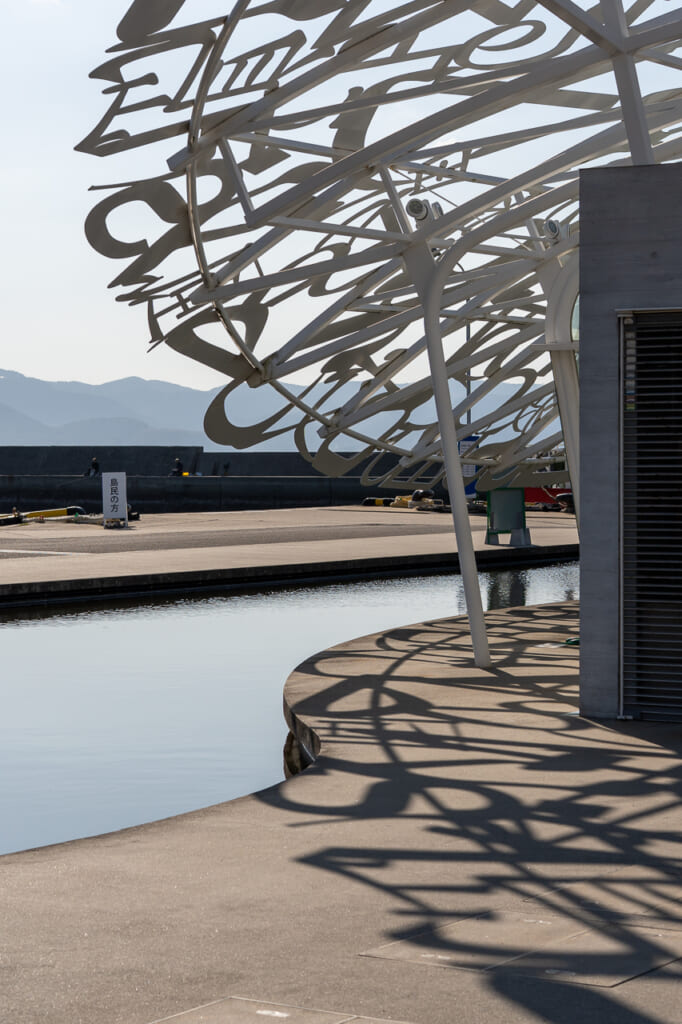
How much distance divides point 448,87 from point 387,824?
7.52 m

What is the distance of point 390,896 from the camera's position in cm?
520

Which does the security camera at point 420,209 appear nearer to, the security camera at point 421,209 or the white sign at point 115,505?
the security camera at point 421,209

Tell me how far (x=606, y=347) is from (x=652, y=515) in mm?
1265

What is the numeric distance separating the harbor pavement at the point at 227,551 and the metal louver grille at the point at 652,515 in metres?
11.3

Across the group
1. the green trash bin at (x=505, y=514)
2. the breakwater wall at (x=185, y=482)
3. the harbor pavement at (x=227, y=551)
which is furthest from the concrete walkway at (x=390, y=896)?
the breakwater wall at (x=185, y=482)

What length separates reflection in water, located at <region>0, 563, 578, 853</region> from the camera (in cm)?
888

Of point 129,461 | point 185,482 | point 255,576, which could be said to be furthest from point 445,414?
point 129,461

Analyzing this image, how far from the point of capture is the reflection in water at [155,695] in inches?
349

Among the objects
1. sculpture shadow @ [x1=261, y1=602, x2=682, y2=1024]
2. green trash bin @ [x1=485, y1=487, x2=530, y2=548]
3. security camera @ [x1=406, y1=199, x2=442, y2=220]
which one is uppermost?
security camera @ [x1=406, y1=199, x2=442, y2=220]

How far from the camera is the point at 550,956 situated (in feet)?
14.4

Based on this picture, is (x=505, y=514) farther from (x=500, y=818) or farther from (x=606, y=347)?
(x=500, y=818)

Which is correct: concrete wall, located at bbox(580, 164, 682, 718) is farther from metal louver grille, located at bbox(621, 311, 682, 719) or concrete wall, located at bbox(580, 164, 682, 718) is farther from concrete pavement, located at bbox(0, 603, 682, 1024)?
concrete pavement, located at bbox(0, 603, 682, 1024)

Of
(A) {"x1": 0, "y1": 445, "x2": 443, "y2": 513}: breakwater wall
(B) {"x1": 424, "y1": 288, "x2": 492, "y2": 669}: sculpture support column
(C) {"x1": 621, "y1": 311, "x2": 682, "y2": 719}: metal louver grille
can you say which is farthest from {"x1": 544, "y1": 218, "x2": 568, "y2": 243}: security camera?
(A) {"x1": 0, "y1": 445, "x2": 443, "y2": 513}: breakwater wall

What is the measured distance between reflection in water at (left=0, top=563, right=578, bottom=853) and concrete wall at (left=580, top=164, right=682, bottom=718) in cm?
254
